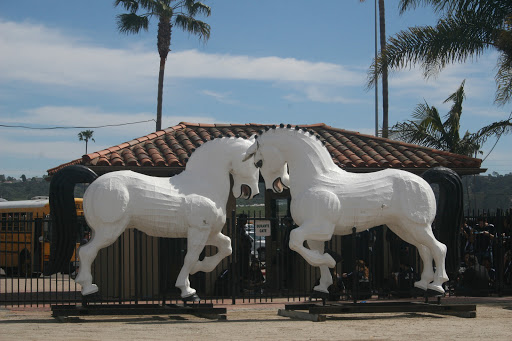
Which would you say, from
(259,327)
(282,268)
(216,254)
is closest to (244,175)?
(216,254)

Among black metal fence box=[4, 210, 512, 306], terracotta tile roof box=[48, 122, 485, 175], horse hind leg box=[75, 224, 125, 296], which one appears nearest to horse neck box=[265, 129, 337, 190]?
horse hind leg box=[75, 224, 125, 296]

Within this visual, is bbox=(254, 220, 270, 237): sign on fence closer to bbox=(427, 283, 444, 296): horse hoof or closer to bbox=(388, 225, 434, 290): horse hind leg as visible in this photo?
bbox=(388, 225, 434, 290): horse hind leg

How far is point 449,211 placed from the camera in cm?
1154

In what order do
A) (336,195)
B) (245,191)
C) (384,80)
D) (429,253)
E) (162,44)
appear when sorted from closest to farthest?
(336,195), (429,253), (245,191), (384,80), (162,44)

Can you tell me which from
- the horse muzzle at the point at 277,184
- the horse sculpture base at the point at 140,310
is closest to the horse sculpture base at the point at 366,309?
the horse sculpture base at the point at 140,310

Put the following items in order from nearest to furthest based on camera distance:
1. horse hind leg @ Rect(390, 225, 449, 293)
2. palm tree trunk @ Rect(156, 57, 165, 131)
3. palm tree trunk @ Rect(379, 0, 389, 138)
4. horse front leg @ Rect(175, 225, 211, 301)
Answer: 1. horse front leg @ Rect(175, 225, 211, 301)
2. horse hind leg @ Rect(390, 225, 449, 293)
3. palm tree trunk @ Rect(379, 0, 389, 138)
4. palm tree trunk @ Rect(156, 57, 165, 131)

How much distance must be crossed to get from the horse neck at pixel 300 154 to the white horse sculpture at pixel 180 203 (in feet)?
1.88

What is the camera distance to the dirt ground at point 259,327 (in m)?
9.12

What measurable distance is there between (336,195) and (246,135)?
6800 mm

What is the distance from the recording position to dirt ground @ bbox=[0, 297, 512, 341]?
29.9 ft

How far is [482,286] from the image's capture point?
1490 cm

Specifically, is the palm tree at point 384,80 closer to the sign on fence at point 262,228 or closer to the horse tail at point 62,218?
the sign on fence at point 262,228

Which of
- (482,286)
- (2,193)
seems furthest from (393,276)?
(2,193)

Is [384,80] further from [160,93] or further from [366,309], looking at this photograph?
[366,309]
